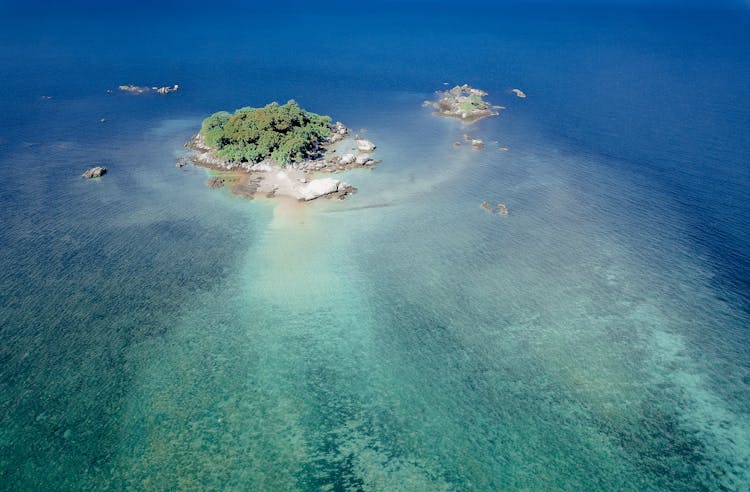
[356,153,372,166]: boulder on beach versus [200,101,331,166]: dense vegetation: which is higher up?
[200,101,331,166]: dense vegetation

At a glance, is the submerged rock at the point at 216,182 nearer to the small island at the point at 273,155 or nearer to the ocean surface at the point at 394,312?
the small island at the point at 273,155

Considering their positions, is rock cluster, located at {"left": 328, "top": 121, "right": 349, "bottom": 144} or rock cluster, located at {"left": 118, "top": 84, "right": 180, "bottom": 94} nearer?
rock cluster, located at {"left": 328, "top": 121, "right": 349, "bottom": 144}

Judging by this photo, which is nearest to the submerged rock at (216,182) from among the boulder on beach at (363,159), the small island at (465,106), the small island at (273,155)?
the small island at (273,155)

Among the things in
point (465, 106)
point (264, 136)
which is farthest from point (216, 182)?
point (465, 106)

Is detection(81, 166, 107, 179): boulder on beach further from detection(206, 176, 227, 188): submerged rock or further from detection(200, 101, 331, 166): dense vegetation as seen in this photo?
detection(206, 176, 227, 188): submerged rock

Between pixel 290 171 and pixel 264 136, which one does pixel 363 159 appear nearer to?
pixel 290 171

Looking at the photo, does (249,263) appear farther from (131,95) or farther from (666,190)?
(131,95)

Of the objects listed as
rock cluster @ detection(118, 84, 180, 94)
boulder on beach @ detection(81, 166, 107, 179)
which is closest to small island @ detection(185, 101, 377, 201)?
boulder on beach @ detection(81, 166, 107, 179)
